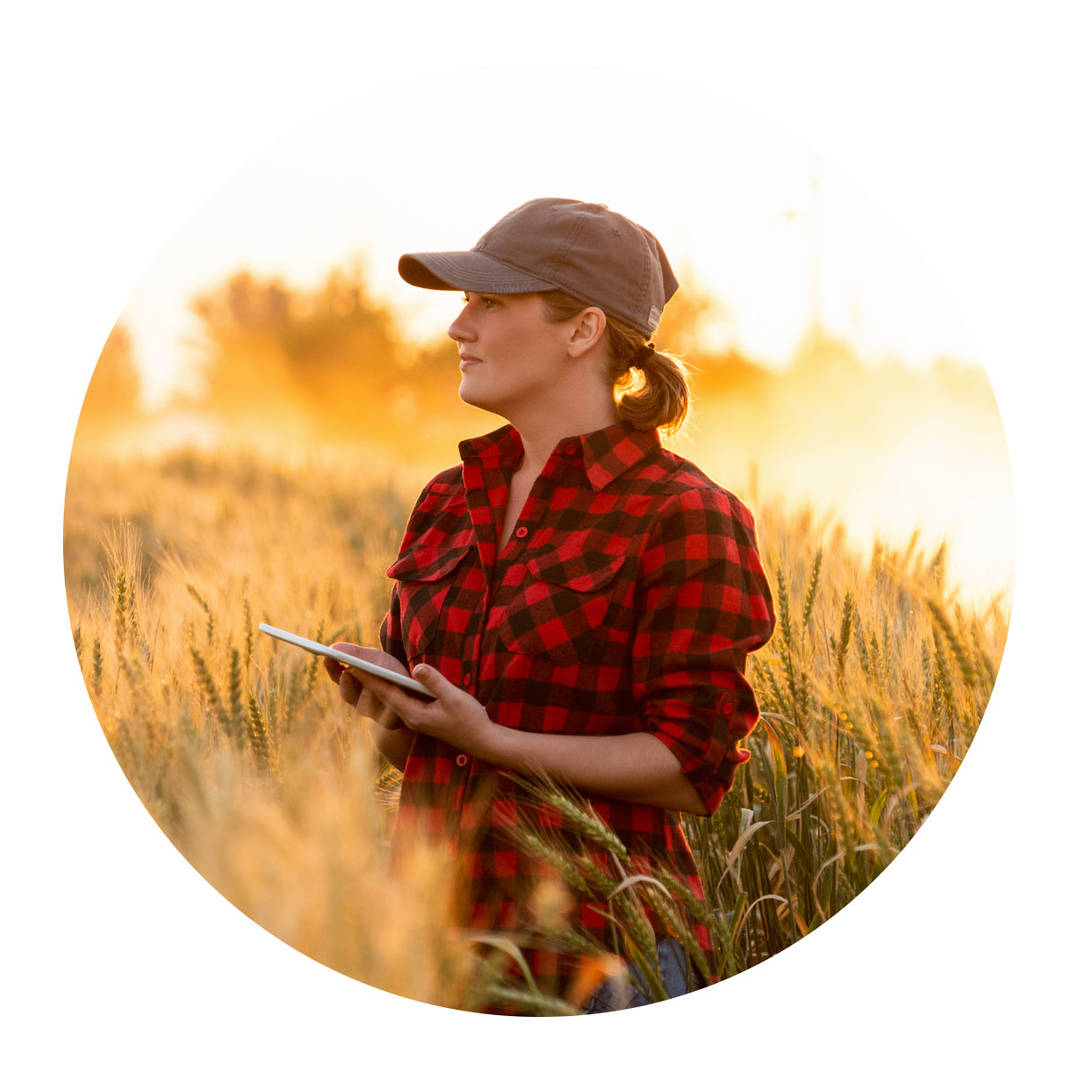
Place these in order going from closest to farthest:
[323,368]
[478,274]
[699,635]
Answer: [699,635] → [478,274] → [323,368]

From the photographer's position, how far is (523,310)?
70.5 inches

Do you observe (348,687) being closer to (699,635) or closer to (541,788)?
(541,788)

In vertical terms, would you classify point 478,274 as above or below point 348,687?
above

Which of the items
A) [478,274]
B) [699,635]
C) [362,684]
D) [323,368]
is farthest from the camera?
[323,368]

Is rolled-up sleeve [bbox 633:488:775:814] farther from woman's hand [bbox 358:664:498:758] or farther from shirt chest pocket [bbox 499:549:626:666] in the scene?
woman's hand [bbox 358:664:498:758]

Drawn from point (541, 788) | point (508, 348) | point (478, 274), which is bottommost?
point (541, 788)

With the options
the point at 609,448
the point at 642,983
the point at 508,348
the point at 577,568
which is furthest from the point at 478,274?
the point at 642,983

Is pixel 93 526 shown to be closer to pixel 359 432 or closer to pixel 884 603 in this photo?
pixel 359 432

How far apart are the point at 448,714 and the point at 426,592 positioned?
0.87 ft

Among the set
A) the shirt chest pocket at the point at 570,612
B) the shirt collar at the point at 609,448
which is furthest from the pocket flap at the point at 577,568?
the shirt collar at the point at 609,448

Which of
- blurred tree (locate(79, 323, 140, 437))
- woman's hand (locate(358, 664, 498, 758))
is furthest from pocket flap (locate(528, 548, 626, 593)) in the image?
blurred tree (locate(79, 323, 140, 437))

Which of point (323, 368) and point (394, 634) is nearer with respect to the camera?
point (394, 634)

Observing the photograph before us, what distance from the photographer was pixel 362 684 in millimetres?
1886

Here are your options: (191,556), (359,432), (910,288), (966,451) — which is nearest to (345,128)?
(359,432)
